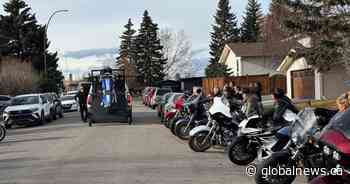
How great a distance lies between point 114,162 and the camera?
1205 cm

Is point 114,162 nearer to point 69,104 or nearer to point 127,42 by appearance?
point 69,104

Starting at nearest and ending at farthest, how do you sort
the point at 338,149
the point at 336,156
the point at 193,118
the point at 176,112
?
the point at 338,149 < the point at 336,156 < the point at 193,118 < the point at 176,112

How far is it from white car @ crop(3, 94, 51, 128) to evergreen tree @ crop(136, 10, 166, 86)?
56.1 m

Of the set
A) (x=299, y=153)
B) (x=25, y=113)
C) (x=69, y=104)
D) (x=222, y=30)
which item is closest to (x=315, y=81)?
(x=69, y=104)

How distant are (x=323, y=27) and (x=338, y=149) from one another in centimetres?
2615

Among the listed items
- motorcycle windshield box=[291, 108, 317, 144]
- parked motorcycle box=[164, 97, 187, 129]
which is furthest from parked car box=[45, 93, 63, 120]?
motorcycle windshield box=[291, 108, 317, 144]

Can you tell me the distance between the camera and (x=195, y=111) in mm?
15867

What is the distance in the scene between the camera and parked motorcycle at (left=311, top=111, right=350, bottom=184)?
5.33 m

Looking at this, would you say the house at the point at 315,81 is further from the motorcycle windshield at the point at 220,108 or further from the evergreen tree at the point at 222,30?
the evergreen tree at the point at 222,30

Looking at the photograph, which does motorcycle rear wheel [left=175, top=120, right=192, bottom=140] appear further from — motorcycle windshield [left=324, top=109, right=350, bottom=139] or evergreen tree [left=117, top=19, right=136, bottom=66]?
evergreen tree [left=117, top=19, right=136, bottom=66]

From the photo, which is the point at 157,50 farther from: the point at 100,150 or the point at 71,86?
the point at 100,150

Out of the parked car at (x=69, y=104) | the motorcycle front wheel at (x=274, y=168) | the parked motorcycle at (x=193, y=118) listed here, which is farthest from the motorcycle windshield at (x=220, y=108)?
the parked car at (x=69, y=104)

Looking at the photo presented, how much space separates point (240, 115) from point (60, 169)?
4780 mm

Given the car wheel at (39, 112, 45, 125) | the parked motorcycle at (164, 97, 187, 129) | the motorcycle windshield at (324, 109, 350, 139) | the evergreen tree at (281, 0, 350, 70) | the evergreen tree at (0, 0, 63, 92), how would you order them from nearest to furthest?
the motorcycle windshield at (324, 109, 350, 139), the parked motorcycle at (164, 97, 187, 129), the car wheel at (39, 112, 45, 125), the evergreen tree at (281, 0, 350, 70), the evergreen tree at (0, 0, 63, 92)
